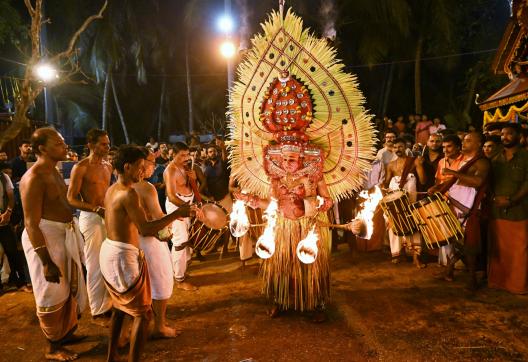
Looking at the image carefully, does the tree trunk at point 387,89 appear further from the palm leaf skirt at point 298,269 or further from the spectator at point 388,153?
the palm leaf skirt at point 298,269

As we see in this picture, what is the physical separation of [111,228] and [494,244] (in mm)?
4711

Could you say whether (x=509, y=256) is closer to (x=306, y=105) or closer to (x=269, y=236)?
(x=269, y=236)

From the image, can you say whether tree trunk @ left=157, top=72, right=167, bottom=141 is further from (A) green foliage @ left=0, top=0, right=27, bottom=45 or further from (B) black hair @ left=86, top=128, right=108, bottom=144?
(B) black hair @ left=86, top=128, right=108, bottom=144

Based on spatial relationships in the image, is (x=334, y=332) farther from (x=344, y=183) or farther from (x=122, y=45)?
(x=122, y=45)

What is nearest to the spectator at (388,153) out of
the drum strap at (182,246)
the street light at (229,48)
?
the drum strap at (182,246)

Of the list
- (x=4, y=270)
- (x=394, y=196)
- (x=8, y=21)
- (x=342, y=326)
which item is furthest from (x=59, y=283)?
(x=8, y=21)

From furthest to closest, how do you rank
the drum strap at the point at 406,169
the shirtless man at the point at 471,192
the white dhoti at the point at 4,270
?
the drum strap at the point at 406,169
the white dhoti at the point at 4,270
the shirtless man at the point at 471,192

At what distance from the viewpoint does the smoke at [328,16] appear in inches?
553

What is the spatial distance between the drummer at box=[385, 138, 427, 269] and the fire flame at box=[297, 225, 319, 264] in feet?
8.91

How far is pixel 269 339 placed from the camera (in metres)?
4.19

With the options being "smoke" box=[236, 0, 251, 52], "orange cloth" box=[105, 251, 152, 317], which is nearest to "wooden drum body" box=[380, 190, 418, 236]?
"orange cloth" box=[105, 251, 152, 317]

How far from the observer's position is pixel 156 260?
405 centimetres

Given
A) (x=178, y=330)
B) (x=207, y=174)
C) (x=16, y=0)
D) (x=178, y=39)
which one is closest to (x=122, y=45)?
(x=178, y=39)

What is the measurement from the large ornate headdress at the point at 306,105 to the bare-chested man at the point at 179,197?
60.8 inches
